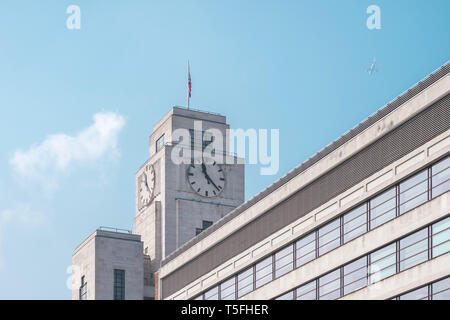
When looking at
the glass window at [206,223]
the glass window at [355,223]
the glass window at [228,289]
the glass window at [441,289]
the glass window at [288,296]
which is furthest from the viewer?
the glass window at [206,223]

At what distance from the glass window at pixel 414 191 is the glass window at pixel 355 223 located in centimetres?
396

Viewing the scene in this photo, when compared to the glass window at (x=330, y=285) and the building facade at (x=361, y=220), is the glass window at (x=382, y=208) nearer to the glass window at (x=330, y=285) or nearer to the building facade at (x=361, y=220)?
the building facade at (x=361, y=220)

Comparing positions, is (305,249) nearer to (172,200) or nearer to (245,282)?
(245,282)

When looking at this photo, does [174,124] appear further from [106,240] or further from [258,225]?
[258,225]

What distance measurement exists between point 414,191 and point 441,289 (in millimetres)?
6104

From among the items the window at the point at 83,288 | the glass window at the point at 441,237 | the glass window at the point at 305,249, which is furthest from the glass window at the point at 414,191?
the window at the point at 83,288

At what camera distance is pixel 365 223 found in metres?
59.9

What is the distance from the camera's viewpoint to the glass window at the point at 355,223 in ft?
197

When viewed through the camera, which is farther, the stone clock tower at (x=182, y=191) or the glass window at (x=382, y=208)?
the stone clock tower at (x=182, y=191)

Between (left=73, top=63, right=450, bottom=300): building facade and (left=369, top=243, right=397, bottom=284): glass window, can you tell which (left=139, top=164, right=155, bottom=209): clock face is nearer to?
(left=73, top=63, right=450, bottom=300): building facade

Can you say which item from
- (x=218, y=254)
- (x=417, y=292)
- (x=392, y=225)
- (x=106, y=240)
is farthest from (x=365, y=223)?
(x=106, y=240)

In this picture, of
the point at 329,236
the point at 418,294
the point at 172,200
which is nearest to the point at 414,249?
the point at 418,294

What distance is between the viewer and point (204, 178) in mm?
128000
